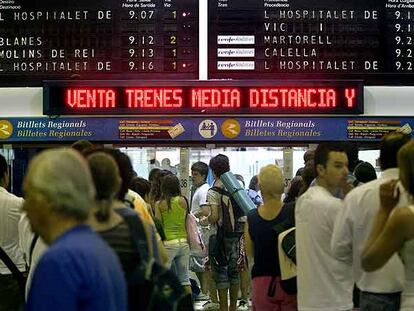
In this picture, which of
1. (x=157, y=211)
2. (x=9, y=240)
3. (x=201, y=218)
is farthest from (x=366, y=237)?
(x=201, y=218)

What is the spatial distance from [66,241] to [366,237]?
75.9 inches

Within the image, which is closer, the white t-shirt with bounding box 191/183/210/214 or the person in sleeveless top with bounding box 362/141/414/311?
the person in sleeveless top with bounding box 362/141/414/311

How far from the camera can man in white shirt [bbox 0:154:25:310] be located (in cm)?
481

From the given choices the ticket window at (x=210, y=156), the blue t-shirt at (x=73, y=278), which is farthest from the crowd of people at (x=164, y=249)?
the ticket window at (x=210, y=156)

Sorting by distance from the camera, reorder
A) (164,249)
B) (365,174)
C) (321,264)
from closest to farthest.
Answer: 1. (321,264)
2. (164,249)
3. (365,174)

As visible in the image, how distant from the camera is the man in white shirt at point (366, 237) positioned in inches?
137

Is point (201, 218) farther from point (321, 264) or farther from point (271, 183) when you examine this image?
point (321, 264)

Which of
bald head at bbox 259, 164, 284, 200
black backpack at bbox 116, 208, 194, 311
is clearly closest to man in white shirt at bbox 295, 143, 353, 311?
bald head at bbox 259, 164, 284, 200

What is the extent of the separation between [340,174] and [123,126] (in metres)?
4.56

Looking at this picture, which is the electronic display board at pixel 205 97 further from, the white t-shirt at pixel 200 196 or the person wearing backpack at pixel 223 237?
the person wearing backpack at pixel 223 237

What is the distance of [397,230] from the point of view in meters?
Result: 2.91

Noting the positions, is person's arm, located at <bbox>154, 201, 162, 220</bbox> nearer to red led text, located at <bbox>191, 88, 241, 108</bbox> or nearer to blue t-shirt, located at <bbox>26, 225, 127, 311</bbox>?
red led text, located at <bbox>191, 88, 241, 108</bbox>

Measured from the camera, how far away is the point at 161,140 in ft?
27.4

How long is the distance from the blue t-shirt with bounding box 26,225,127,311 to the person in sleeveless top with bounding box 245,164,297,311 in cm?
253
